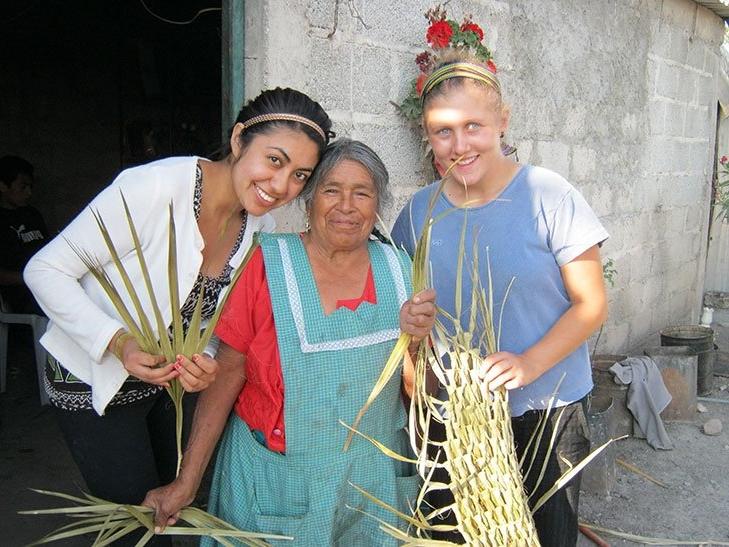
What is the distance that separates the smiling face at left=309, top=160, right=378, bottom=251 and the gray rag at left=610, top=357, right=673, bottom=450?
3.08m

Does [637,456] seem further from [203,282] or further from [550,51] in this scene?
[203,282]

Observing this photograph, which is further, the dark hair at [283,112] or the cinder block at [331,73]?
the cinder block at [331,73]

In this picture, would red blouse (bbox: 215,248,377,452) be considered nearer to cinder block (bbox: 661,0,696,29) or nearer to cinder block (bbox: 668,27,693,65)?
cinder block (bbox: 661,0,696,29)

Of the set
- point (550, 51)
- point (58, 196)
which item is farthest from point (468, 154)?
point (58, 196)

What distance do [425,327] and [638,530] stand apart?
2.45 meters

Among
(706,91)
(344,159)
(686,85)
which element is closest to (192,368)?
(344,159)

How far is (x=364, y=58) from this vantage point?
3.14 m

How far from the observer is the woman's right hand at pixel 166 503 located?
180 cm

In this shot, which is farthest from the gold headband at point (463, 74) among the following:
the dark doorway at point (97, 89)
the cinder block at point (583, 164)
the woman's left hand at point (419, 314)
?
the dark doorway at point (97, 89)

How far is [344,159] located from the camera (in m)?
1.90

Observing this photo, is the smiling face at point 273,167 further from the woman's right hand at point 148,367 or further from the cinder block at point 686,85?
the cinder block at point 686,85

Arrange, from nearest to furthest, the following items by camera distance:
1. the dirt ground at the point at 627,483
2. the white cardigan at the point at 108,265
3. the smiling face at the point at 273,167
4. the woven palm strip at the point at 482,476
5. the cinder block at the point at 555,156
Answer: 1. the woven palm strip at the point at 482,476
2. the white cardigan at the point at 108,265
3. the smiling face at the point at 273,167
4. the dirt ground at the point at 627,483
5. the cinder block at the point at 555,156

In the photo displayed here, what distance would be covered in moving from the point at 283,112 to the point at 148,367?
71 centimetres

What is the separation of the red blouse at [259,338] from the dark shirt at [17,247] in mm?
3813
